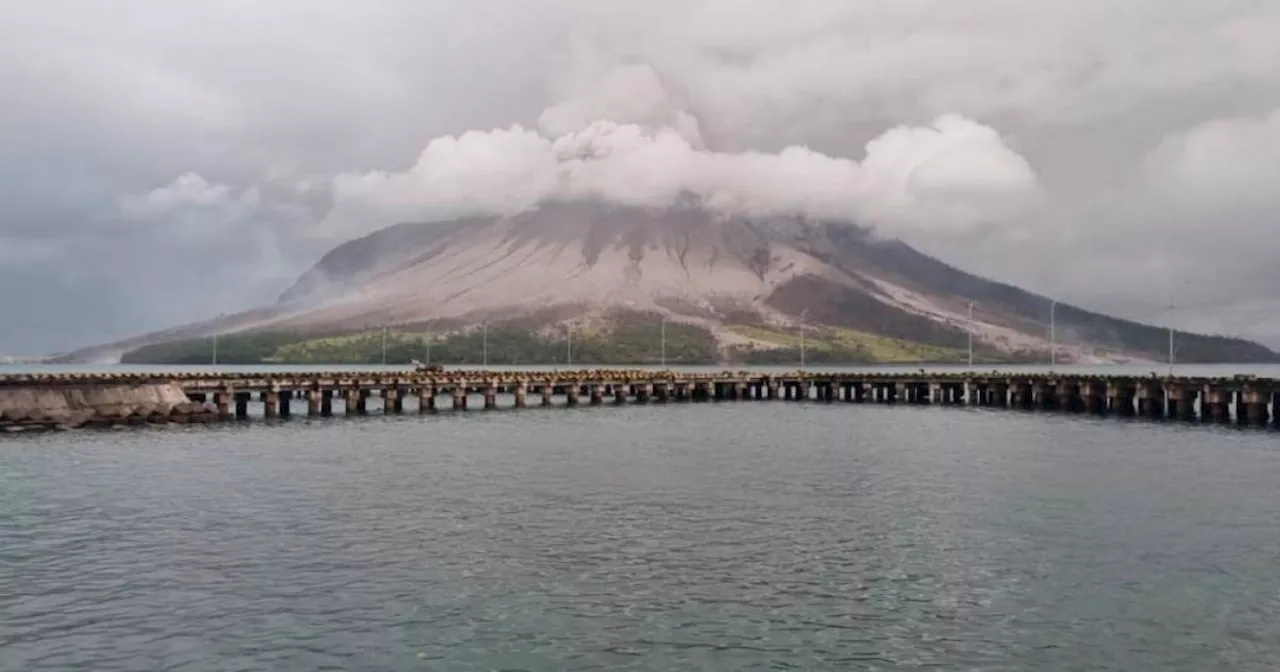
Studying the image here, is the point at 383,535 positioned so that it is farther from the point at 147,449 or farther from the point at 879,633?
the point at 147,449

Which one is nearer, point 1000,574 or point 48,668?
point 48,668

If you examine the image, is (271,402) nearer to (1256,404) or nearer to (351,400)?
(351,400)

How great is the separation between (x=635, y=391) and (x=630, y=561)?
120773 mm

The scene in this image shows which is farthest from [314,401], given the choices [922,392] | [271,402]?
[922,392]

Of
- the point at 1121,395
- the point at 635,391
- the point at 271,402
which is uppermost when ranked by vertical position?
the point at 1121,395

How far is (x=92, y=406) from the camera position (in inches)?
3216

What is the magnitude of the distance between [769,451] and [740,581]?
131 feet

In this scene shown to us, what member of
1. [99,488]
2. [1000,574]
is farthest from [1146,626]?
[99,488]

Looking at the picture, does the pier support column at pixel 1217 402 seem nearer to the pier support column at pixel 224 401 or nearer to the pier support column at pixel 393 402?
the pier support column at pixel 393 402

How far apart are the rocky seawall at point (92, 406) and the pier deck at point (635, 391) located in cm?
15

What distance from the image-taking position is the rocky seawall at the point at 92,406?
77.2 metres

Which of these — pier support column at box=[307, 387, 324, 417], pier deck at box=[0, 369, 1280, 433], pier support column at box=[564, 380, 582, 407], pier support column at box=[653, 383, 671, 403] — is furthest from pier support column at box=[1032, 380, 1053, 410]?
pier support column at box=[307, 387, 324, 417]

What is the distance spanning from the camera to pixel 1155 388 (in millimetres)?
105750

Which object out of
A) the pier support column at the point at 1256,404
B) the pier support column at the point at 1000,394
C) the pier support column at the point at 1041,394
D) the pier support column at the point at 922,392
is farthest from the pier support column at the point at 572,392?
the pier support column at the point at 1256,404
